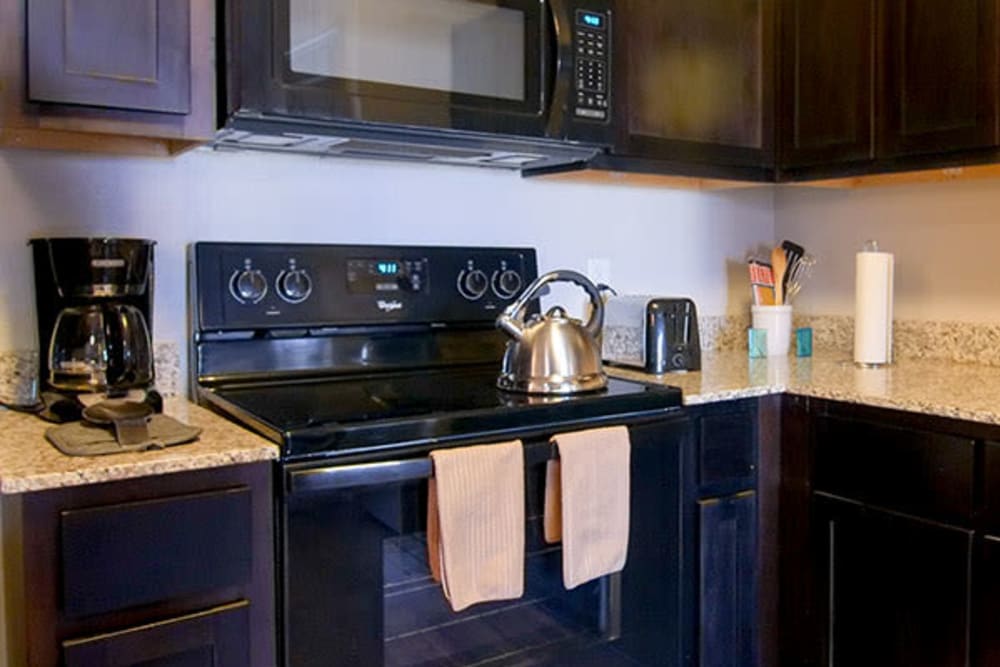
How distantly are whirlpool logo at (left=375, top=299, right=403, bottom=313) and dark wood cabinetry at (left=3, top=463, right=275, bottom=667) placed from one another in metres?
0.68

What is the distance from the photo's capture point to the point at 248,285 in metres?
1.77

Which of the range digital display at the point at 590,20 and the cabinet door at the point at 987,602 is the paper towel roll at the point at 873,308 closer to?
the cabinet door at the point at 987,602

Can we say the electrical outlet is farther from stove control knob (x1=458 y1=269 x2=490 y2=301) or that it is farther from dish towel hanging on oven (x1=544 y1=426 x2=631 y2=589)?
dish towel hanging on oven (x1=544 y1=426 x2=631 y2=589)

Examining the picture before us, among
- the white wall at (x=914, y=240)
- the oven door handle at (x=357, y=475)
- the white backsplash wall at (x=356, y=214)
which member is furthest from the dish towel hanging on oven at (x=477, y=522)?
the white wall at (x=914, y=240)

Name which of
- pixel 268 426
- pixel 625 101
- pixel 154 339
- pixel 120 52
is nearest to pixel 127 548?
pixel 268 426

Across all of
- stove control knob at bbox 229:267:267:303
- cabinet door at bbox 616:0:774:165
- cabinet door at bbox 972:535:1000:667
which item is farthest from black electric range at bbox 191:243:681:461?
cabinet door at bbox 972:535:1000:667

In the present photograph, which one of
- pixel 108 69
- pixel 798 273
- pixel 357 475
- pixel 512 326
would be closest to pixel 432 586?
pixel 357 475

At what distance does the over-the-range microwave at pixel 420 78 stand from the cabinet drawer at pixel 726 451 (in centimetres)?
66

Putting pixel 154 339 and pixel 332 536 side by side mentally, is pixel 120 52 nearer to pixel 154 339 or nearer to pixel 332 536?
pixel 154 339

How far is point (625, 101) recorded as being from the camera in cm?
200

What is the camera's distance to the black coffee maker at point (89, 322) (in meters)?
1.50

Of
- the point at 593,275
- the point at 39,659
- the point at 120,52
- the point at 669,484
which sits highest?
the point at 120,52

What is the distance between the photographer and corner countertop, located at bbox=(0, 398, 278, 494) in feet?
3.71

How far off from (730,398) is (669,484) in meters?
0.26
